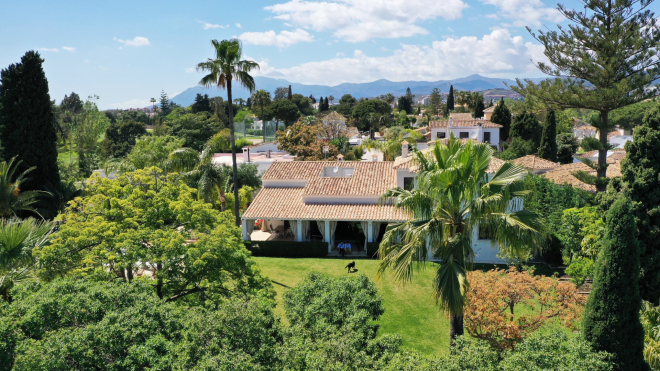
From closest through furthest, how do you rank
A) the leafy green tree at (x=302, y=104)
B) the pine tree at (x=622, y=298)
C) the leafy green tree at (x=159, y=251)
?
the pine tree at (x=622, y=298), the leafy green tree at (x=159, y=251), the leafy green tree at (x=302, y=104)

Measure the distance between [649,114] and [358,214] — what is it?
1356 centimetres

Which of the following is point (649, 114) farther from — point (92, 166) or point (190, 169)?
point (92, 166)

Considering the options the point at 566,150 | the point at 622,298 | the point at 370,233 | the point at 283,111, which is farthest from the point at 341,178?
the point at 283,111

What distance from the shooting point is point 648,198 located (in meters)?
13.5

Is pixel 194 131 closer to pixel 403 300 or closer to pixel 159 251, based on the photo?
pixel 403 300

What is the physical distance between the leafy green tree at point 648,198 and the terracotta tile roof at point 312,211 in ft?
35.9

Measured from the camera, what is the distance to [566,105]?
22453 mm

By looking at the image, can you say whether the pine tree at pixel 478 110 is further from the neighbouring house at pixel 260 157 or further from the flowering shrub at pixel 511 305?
the flowering shrub at pixel 511 305

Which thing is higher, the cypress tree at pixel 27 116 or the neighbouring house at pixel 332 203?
the cypress tree at pixel 27 116

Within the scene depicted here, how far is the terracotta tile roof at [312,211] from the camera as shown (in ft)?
77.0

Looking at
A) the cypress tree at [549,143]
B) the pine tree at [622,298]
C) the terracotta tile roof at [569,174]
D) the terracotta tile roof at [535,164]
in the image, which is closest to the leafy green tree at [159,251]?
the pine tree at [622,298]

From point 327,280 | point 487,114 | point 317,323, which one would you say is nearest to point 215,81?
point 327,280

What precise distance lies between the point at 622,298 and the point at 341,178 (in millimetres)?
17596

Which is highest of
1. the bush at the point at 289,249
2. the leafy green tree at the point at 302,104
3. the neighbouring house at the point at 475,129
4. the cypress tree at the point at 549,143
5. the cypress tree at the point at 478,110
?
the leafy green tree at the point at 302,104
